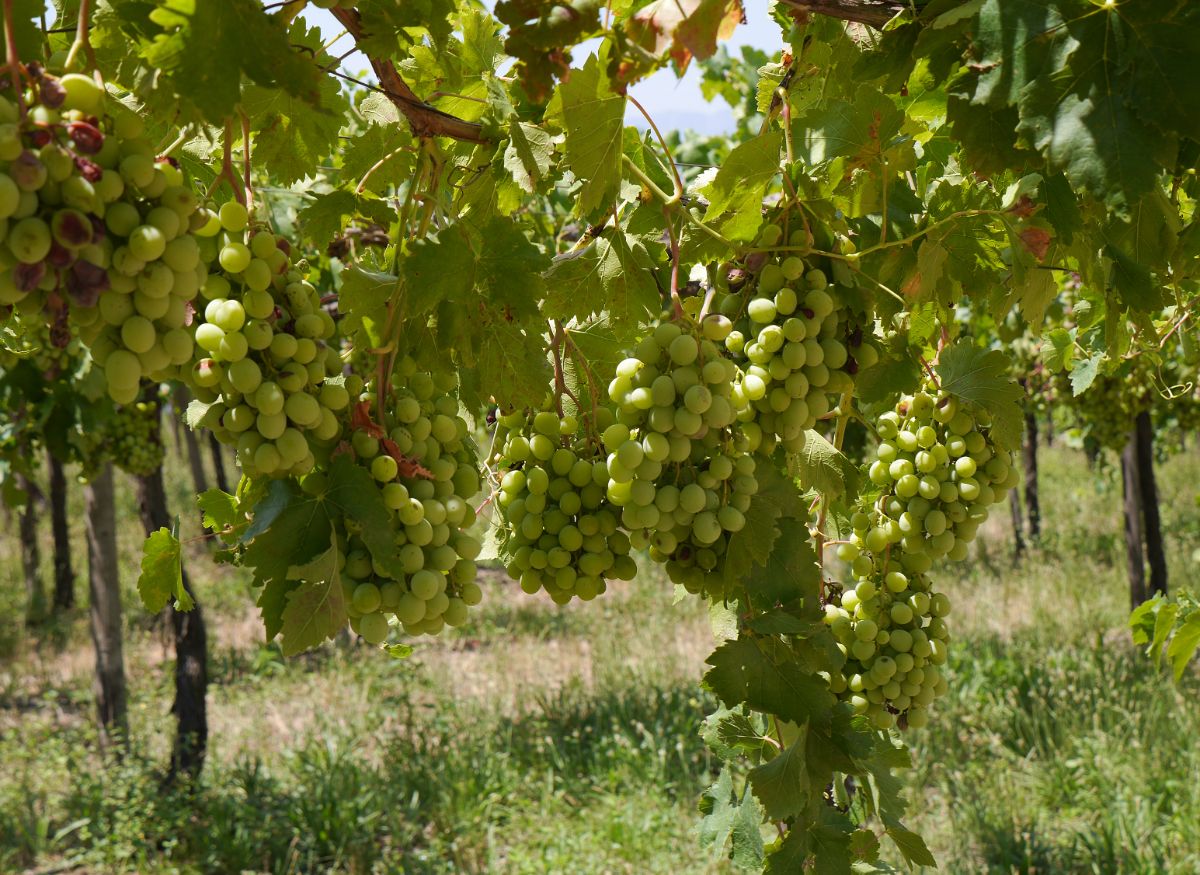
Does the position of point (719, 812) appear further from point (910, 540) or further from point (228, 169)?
point (228, 169)

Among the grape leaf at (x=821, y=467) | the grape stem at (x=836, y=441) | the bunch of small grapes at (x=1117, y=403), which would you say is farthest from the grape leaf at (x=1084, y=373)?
the bunch of small grapes at (x=1117, y=403)

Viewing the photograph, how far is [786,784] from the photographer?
1.28 meters

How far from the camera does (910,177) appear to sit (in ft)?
5.36

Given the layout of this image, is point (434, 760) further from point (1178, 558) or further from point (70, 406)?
point (1178, 558)

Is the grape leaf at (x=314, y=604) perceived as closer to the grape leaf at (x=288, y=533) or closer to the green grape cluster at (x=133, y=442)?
the grape leaf at (x=288, y=533)

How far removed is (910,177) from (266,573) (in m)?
1.26

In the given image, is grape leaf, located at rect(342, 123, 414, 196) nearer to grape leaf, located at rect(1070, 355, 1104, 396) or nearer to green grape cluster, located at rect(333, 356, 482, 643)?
green grape cluster, located at rect(333, 356, 482, 643)

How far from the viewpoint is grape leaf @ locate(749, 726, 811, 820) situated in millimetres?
1277

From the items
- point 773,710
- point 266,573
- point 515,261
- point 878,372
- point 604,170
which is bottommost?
point 773,710

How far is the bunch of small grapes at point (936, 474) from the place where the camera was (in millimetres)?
1525

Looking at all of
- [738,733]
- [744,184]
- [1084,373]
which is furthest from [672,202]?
[1084,373]

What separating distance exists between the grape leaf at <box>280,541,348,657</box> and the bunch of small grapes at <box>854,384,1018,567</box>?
973 millimetres

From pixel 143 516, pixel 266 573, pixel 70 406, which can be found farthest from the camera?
pixel 143 516

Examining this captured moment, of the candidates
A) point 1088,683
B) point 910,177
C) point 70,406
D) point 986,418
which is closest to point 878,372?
point 986,418
